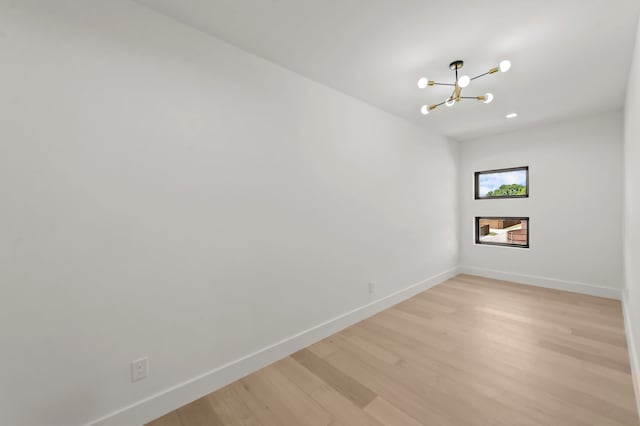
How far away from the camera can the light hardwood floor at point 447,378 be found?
1.65m

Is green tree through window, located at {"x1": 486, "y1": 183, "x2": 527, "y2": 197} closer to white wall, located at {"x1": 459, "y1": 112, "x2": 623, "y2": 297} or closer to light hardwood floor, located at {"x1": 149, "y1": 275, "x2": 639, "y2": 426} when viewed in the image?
white wall, located at {"x1": 459, "y1": 112, "x2": 623, "y2": 297}

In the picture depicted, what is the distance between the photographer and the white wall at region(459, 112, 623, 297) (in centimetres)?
362

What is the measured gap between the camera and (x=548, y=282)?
412 cm

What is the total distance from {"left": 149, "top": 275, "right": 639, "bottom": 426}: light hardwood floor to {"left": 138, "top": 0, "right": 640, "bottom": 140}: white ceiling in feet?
8.44

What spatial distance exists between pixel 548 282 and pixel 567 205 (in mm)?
1233

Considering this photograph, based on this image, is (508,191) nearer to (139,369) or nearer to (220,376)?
(220,376)

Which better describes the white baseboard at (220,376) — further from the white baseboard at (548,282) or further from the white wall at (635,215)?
the white baseboard at (548,282)

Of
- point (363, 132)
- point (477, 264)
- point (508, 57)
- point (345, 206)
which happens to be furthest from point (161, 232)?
point (477, 264)

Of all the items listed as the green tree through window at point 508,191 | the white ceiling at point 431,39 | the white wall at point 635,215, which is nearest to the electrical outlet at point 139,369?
the white ceiling at point 431,39

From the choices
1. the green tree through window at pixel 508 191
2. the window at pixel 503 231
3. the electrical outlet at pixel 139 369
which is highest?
the green tree through window at pixel 508 191

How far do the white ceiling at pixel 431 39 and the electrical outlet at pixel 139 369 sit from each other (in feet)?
7.35

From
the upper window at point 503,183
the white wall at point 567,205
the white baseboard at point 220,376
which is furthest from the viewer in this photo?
the upper window at point 503,183

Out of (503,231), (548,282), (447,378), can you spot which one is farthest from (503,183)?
(447,378)

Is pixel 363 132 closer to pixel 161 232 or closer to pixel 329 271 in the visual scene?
pixel 329 271
